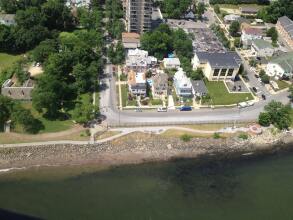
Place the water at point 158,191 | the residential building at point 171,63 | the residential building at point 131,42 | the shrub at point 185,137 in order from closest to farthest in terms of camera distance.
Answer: the water at point 158,191
the shrub at point 185,137
the residential building at point 171,63
the residential building at point 131,42

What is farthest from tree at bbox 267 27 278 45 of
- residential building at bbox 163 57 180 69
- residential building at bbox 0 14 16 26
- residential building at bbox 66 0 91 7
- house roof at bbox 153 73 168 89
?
residential building at bbox 0 14 16 26

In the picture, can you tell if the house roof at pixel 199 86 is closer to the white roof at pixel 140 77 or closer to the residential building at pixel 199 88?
the residential building at pixel 199 88

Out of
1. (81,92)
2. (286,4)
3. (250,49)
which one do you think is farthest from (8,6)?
(286,4)

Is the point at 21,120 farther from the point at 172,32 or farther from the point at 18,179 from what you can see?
the point at 172,32

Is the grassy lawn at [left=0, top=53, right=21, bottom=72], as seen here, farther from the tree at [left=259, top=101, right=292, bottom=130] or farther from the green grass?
the tree at [left=259, top=101, right=292, bottom=130]

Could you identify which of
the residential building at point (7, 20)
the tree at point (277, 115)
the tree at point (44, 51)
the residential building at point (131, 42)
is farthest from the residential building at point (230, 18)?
the residential building at point (7, 20)

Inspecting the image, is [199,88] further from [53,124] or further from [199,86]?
[53,124]
